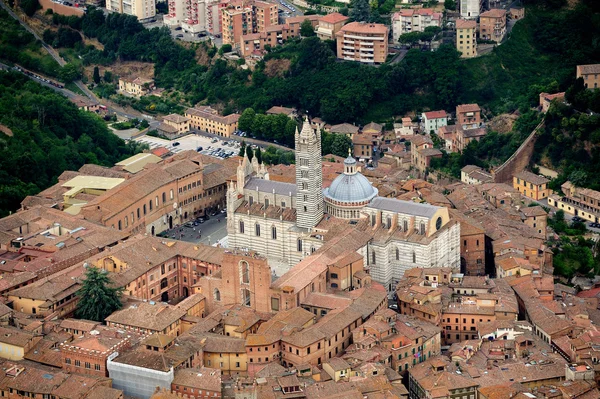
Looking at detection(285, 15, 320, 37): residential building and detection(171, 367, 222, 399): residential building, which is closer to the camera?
detection(171, 367, 222, 399): residential building

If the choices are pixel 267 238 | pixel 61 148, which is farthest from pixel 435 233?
pixel 61 148

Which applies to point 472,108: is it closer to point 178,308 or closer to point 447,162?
point 447,162

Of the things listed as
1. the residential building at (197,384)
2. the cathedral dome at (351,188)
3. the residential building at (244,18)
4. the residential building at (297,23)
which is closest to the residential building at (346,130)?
the residential building at (297,23)

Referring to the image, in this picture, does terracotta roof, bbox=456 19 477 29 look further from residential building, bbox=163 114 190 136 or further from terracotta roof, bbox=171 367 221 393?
terracotta roof, bbox=171 367 221 393

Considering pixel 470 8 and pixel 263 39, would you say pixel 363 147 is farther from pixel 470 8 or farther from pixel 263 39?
pixel 263 39

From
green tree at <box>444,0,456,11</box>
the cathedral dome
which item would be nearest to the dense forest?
the cathedral dome

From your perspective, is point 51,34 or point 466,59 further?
point 51,34

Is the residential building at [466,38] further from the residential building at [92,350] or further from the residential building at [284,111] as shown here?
the residential building at [92,350]
